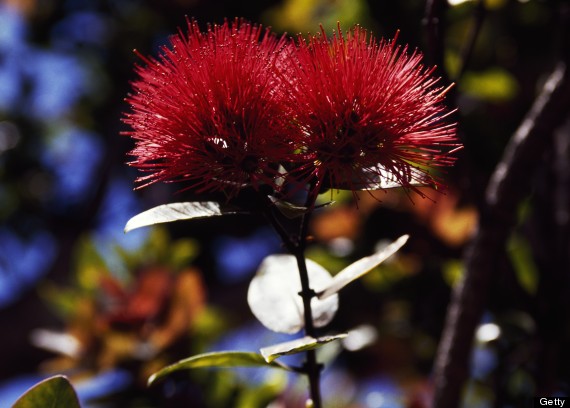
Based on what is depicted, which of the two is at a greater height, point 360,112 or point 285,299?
point 360,112

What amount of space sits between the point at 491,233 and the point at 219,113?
22.9 inches

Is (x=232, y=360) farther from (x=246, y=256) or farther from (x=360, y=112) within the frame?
(x=246, y=256)

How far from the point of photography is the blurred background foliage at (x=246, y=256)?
4.89 feet

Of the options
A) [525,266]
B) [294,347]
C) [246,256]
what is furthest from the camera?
[246,256]

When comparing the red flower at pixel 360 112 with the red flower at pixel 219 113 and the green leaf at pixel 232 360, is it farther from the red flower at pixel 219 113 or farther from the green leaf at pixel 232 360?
the green leaf at pixel 232 360

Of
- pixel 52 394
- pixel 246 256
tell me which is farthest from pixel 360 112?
pixel 246 256

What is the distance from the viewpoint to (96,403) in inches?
62.9

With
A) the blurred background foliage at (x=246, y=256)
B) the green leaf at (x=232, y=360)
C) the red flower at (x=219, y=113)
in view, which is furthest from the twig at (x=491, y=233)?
the red flower at (x=219, y=113)

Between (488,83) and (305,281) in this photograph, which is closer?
(305,281)

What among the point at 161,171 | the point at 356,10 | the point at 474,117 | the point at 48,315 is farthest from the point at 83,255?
the point at 161,171

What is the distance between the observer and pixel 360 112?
2.42ft

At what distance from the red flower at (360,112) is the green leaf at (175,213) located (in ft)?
0.34

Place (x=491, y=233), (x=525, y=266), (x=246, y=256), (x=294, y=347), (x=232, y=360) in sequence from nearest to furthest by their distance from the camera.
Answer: (x=294, y=347) < (x=232, y=360) < (x=491, y=233) < (x=525, y=266) < (x=246, y=256)

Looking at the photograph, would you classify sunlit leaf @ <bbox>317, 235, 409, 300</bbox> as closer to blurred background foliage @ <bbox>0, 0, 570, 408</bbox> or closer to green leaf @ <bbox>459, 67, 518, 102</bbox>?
blurred background foliage @ <bbox>0, 0, 570, 408</bbox>
